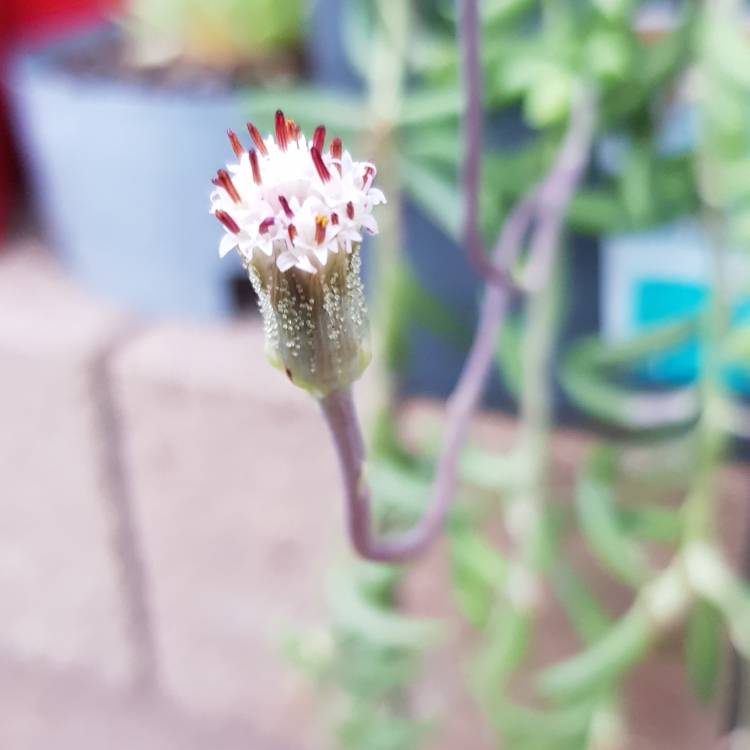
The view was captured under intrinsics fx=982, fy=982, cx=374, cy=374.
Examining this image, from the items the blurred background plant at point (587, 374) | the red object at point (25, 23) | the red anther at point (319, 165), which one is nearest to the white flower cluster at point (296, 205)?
the red anther at point (319, 165)

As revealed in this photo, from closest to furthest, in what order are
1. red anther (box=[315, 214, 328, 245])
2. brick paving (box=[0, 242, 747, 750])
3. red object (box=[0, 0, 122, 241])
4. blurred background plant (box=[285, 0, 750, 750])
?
red anther (box=[315, 214, 328, 245]) → blurred background plant (box=[285, 0, 750, 750]) → brick paving (box=[0, 242, 747, 750]) → red object (box=[0, 0, 122, 241])

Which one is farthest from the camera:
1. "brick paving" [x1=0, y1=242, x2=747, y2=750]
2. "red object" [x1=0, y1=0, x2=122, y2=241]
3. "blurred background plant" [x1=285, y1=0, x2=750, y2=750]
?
"red object" [x1=0, y1=0, x2=122, y2=241]

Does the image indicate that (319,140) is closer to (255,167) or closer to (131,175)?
(255,167)

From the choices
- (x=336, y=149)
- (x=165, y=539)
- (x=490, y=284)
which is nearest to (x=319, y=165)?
(x=336, y=149)

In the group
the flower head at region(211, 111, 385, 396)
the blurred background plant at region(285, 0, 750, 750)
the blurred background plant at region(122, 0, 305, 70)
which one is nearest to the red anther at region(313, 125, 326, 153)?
the flower head at region(211, 111, 385, 396)

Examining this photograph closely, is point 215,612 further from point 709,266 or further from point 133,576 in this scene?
point 709,266

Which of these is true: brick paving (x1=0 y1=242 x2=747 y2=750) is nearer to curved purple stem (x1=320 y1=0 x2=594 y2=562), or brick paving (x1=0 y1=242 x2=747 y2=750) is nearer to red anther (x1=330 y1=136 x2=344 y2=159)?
curved purple stem (x1=320 y1=0 x2=594 y2=562)

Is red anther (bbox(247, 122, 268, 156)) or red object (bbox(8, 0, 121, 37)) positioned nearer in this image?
red anther (bbox(247, 122, 268, 156))

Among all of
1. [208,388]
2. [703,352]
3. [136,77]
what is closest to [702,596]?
[703,352]
